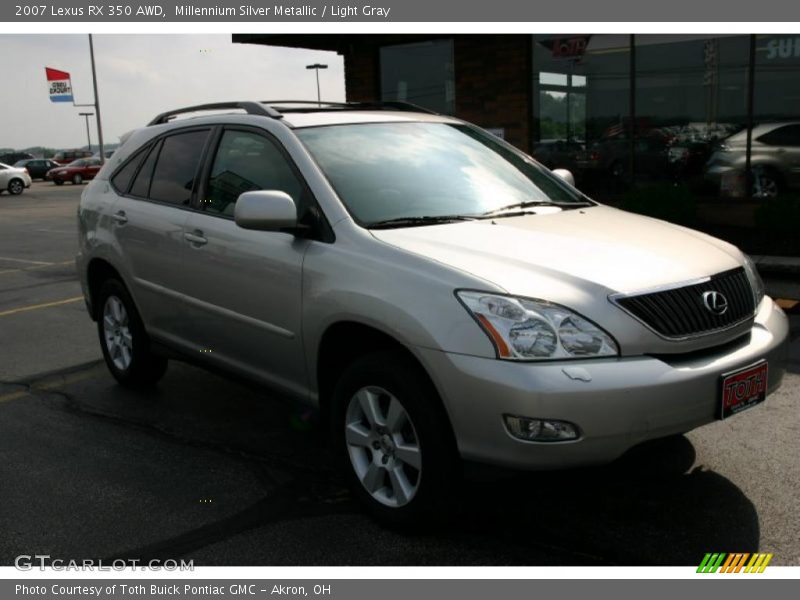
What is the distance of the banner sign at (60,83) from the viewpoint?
1702 inches

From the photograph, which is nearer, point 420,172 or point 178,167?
point 420,172

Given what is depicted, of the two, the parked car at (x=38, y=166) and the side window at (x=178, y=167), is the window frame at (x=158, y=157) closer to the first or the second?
the side window at (x=178, y=167)

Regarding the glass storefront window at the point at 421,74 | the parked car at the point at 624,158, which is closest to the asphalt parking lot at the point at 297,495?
the parked car at the point at 624,158

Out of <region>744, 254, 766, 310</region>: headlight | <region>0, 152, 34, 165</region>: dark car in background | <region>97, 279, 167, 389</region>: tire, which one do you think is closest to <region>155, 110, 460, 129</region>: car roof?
<region>97, 279, 167, 389</region>: tire

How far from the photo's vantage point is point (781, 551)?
326cm

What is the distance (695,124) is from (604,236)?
8.70m

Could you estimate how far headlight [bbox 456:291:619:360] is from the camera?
3090 millimetres

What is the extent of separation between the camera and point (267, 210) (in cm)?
378

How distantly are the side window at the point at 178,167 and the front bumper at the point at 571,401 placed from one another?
2.34 metres

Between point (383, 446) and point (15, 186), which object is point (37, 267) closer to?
point (383, 446)

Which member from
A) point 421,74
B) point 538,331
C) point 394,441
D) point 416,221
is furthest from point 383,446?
point 421,74

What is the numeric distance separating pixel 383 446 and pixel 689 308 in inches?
53.4

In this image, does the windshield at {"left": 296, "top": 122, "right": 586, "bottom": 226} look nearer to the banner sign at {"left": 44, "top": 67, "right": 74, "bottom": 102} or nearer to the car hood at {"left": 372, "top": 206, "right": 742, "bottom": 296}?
the car hood at {"left": 372, "top": 206, "right": 742, "bottom": 296}

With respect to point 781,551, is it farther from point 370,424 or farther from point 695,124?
point 695,124
